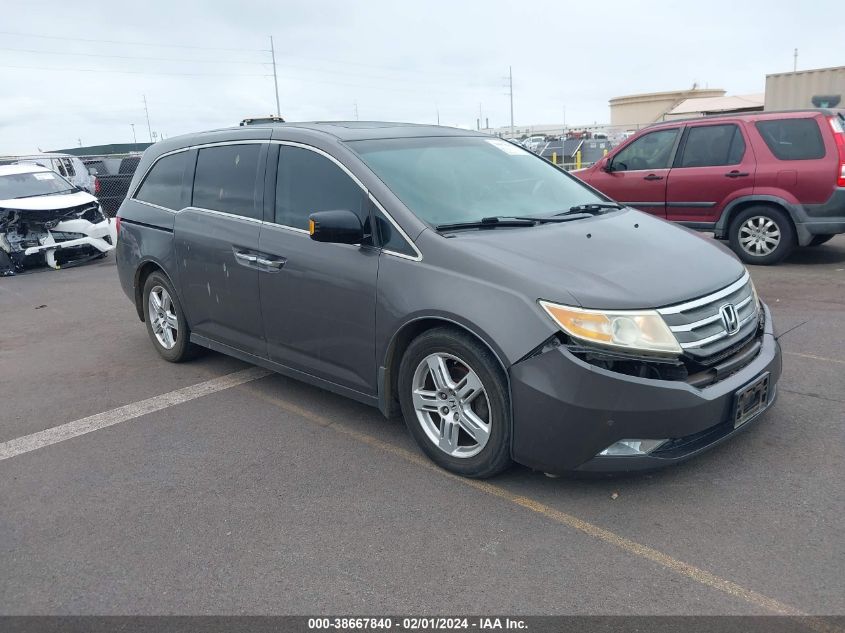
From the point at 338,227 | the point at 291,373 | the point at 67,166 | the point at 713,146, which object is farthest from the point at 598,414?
the point at 67,166

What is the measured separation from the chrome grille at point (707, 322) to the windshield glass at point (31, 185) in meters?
11.2

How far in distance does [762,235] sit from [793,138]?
1156 mm

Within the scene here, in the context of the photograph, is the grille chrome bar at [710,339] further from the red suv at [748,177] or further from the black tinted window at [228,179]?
the red suv at [748,177]

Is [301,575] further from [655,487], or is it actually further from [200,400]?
[200,400]

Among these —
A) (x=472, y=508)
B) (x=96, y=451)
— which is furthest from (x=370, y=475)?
(x=96, y=451)

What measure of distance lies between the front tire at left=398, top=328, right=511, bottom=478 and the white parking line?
1.99 meters

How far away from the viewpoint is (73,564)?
3.17 metres

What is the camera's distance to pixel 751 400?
3559 millimetres

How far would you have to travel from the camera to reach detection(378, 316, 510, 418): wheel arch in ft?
11.8

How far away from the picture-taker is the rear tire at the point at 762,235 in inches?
339

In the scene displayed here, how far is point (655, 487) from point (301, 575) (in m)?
1.72

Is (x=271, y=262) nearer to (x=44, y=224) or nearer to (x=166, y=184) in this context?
(x=166, y=184)

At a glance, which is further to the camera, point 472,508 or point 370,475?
point 370,475

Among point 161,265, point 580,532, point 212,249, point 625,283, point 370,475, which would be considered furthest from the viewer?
point 161,265
